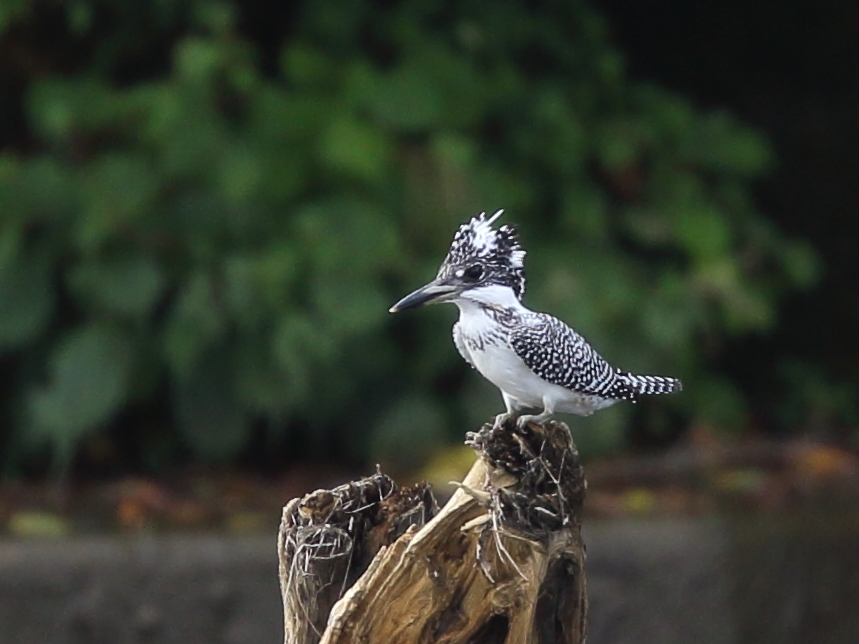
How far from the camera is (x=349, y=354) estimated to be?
23.3 feet

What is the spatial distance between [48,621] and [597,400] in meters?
3.14

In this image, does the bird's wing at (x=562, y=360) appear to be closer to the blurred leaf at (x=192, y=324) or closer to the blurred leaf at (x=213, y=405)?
the blurred leaf at (x=192, y=324)

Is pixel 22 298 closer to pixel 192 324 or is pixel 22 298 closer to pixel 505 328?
pixel 192 324

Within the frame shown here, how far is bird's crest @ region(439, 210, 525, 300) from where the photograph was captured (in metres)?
3.78

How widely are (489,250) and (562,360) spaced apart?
369mm

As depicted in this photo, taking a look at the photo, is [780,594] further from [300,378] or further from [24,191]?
[24,191]

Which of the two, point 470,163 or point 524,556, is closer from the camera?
point 524,556

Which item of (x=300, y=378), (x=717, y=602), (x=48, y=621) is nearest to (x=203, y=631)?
(x=48, y=621)

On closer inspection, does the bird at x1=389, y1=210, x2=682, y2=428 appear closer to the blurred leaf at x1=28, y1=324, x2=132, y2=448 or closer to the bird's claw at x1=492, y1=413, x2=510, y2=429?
the bird's claw at x1=492, y1=413, x2=510, y2=429

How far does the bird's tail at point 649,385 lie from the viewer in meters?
4.08

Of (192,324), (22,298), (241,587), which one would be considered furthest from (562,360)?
(22,298)

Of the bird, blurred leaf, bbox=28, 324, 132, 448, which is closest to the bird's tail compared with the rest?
the bird

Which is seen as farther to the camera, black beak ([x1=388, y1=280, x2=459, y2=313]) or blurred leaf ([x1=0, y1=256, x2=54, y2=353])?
blurred leaf ([x1=0, y1=256, x2=54, y2=353])

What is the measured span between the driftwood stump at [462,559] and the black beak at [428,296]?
0.39 meters
